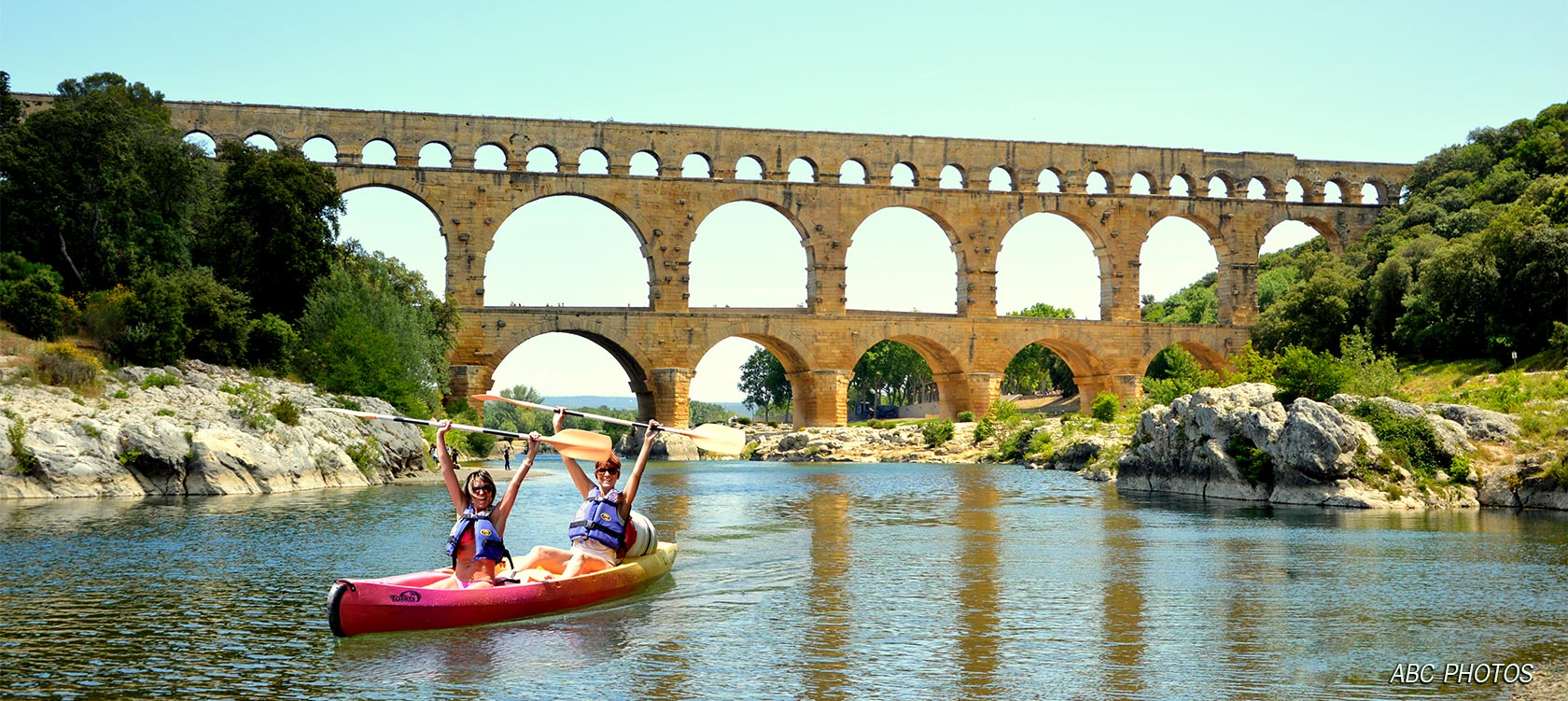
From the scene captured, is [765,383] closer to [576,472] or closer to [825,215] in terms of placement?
[825,215]

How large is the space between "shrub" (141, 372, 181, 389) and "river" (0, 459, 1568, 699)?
16.9 feet

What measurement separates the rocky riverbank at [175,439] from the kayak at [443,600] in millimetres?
14213

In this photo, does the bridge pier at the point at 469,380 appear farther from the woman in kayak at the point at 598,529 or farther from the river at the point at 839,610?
the woman in kayak at the point at 598,529

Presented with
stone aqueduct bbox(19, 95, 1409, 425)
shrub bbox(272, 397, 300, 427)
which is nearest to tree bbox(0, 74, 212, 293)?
shrub bbox(272, 397, 300, 427)

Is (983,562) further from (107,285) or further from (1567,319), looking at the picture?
(1567,319)

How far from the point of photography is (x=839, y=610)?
1296 cm

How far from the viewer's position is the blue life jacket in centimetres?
1341

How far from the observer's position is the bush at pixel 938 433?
163 ft

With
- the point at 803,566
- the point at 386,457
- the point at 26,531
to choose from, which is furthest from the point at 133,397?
the point at 803,566

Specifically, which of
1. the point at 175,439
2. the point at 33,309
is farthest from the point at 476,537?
the point at 33,309

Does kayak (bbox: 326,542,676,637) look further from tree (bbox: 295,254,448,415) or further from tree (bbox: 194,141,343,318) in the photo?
tree (bbox: 194,141,343,318)

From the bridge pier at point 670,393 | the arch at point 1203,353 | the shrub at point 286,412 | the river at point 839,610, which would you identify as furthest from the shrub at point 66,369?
the arch at point 1203,353

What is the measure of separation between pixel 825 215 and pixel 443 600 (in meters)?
41.6

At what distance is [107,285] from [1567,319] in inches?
1380
